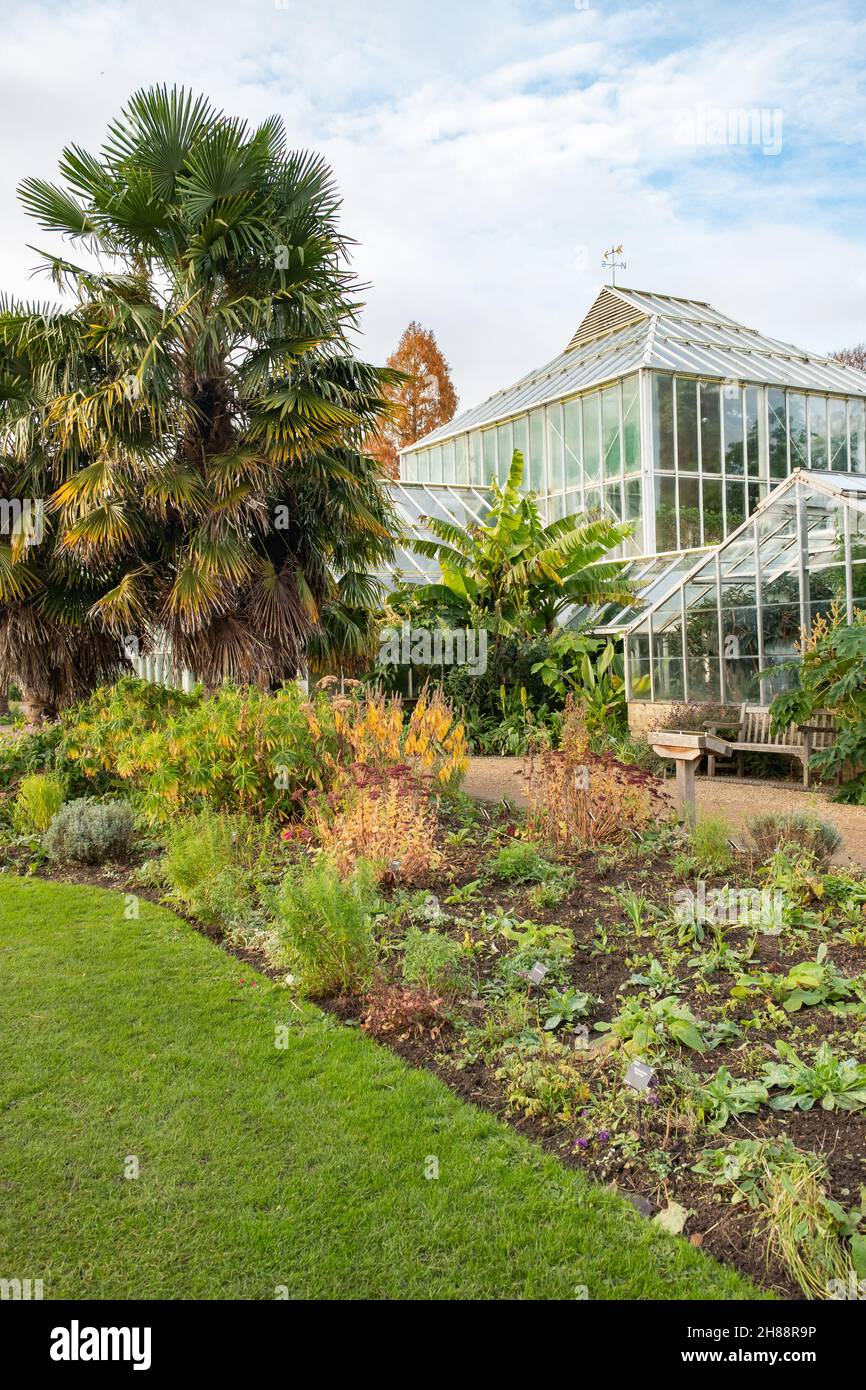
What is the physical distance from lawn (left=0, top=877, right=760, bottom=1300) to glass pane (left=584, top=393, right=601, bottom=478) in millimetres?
17054

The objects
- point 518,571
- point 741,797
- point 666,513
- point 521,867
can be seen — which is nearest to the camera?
point 521,867

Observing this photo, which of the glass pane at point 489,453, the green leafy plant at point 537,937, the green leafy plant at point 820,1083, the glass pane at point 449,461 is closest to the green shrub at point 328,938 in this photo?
the green leafy plant at point 537,937

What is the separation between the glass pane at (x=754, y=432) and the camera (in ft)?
63.2

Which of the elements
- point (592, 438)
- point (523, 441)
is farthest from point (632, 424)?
A: point (523, 441)

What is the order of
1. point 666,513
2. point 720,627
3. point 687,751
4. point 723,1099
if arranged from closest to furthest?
point 723,1099, point 687,751, point 720,627, point 666,513

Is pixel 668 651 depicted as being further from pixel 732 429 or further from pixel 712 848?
pixel 712 848

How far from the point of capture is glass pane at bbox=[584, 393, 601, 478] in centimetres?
1969

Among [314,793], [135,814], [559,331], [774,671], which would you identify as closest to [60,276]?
[135,814]

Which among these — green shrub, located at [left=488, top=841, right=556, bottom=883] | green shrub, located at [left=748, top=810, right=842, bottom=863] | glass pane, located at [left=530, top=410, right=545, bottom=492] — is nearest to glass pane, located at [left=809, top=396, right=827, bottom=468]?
glass pane, located at [left=530, top=410, right=545, bottom=492]

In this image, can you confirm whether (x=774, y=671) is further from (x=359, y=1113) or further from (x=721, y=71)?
(x=359, y=1113)

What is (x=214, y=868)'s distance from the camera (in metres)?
6.23

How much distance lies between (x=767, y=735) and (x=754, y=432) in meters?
10.1

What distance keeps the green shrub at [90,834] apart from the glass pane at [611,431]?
1425 cm

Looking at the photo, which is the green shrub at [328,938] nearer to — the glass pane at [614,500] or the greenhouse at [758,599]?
the greenhouse at [758,599]
